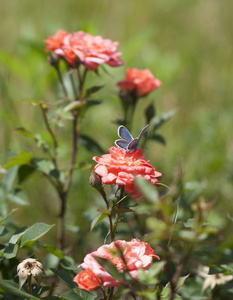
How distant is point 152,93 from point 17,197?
4.97 ft

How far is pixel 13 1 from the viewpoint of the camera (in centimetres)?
343

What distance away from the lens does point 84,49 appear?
1.27 metres

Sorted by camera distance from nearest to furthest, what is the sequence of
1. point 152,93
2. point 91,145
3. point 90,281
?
point 90,281 < point 91,145 < point 152,93

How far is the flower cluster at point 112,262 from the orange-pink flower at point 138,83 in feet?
2.39

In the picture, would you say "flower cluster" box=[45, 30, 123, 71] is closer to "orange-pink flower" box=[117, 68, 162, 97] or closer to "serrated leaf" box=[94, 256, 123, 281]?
"orange-pink flower" box=[117, 68, 162, 97]

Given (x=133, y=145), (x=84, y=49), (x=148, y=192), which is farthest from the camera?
(x=84, y=49)

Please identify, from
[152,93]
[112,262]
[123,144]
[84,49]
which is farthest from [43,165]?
[152,93]

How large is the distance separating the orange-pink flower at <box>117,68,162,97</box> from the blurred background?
68mm

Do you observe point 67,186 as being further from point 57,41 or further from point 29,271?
point 29,271

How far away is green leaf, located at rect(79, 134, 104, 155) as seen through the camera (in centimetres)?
151

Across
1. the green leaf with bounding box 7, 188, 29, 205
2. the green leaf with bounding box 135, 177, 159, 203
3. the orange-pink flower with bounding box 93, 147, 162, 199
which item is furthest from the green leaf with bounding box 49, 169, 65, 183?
the green leaf with bounding box 135, 177, 159, 203

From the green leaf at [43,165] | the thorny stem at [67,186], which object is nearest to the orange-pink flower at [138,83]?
the thorny stem at [67,186]

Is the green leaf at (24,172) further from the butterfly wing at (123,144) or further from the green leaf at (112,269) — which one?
the green leaf at (112,269)

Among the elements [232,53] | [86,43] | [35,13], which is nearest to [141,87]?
[86,43]
